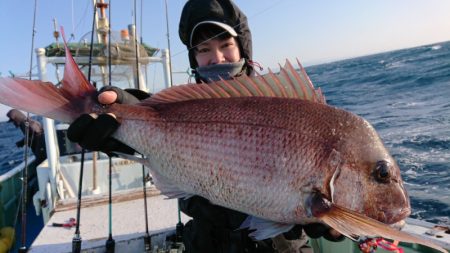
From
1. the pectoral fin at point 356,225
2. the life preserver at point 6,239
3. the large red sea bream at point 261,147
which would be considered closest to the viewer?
the pectoral fin at point 356,225

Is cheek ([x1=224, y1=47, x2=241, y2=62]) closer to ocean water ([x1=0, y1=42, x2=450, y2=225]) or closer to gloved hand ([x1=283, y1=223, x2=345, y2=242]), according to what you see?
gloved hand ([x1=283, y1=223, x2=345, y2=242])

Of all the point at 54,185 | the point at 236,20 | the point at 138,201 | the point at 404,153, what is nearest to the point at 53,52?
the point at 54,185

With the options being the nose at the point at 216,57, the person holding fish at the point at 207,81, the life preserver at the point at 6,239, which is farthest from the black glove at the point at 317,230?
A: the life preserver at the point at 6,239

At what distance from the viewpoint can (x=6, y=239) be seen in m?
5.55

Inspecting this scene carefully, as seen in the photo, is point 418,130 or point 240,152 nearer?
point 240,152

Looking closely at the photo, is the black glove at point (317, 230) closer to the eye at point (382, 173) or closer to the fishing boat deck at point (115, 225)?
the eye at point (382, 173)

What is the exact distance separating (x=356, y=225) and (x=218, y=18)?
1.57 metres

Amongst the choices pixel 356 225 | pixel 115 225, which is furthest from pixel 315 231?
pixel 115 225

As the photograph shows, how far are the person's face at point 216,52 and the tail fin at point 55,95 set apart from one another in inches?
33.0

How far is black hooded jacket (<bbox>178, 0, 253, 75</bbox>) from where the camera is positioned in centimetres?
224

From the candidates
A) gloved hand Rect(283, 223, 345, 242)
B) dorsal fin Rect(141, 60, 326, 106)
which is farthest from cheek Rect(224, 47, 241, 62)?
gloved hand Rect(283, 223, 345, 242)

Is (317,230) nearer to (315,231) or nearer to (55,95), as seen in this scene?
(315,231)

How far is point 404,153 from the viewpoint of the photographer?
805 cm

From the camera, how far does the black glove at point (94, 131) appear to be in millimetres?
1536
